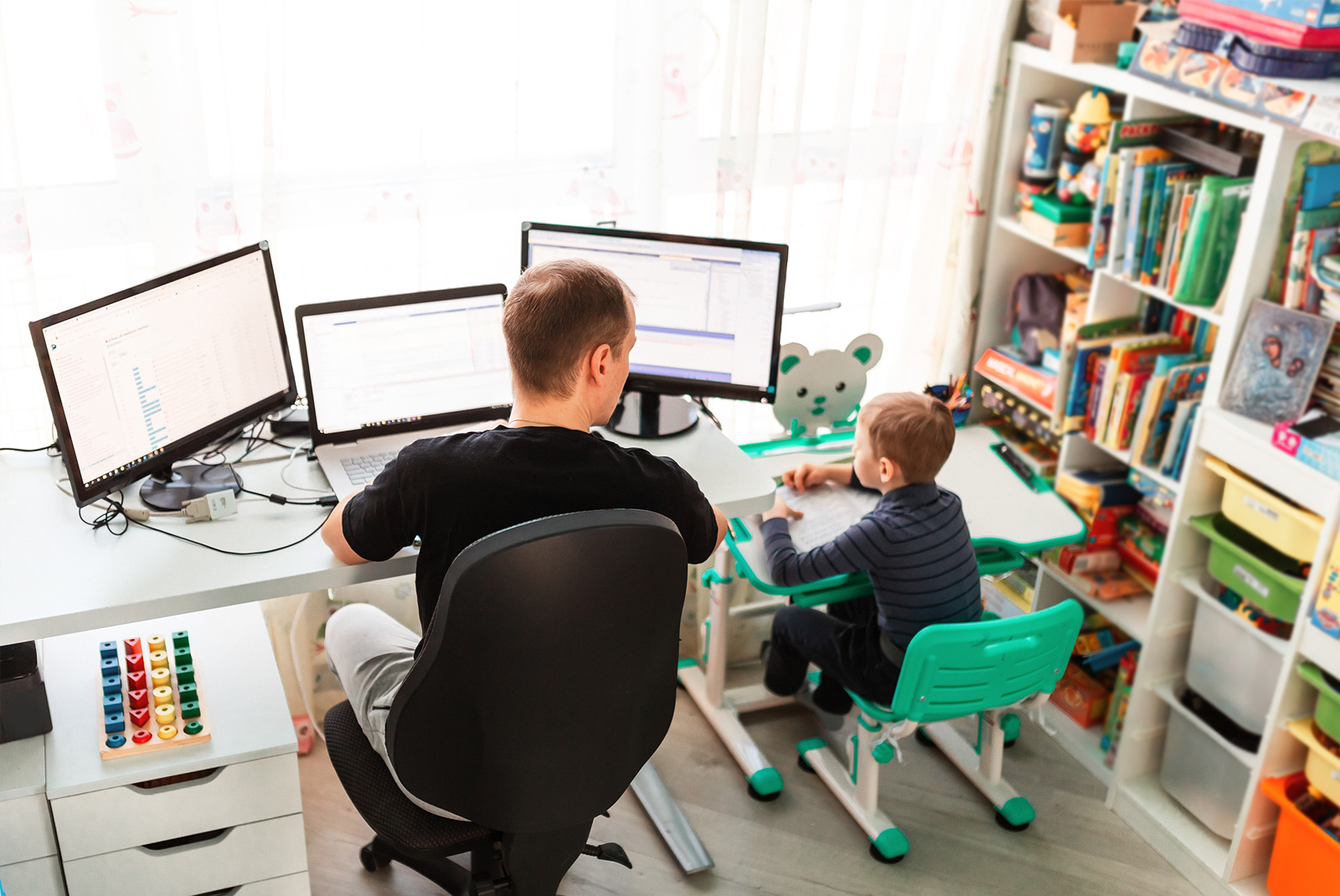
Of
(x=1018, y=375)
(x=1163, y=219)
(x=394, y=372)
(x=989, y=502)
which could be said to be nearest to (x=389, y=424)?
(x=394, y=372)

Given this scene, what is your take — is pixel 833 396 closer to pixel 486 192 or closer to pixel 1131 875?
pixel 486 192

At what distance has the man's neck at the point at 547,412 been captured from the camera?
1.66 meters

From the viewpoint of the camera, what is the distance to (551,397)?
5.42 feet

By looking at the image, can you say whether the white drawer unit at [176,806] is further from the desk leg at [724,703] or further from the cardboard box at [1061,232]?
the cardboard box at [1061,232]

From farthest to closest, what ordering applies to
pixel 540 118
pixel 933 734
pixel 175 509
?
pixel 933 734 < pixel 540 118 < pixel 175 509

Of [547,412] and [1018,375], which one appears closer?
[547,412]

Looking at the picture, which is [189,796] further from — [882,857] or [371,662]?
[882,857]

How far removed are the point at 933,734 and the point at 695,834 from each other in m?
0.65

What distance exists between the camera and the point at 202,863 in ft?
6.55

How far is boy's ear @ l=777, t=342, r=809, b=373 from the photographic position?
2.54 metres

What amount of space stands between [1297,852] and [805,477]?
1186 millimetres

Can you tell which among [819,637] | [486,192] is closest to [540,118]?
[486,192]

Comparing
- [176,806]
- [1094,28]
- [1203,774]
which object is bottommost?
[1203,774]

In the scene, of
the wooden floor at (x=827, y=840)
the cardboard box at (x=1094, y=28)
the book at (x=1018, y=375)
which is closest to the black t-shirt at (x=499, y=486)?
the wooden floor at (x=827, y=840)
